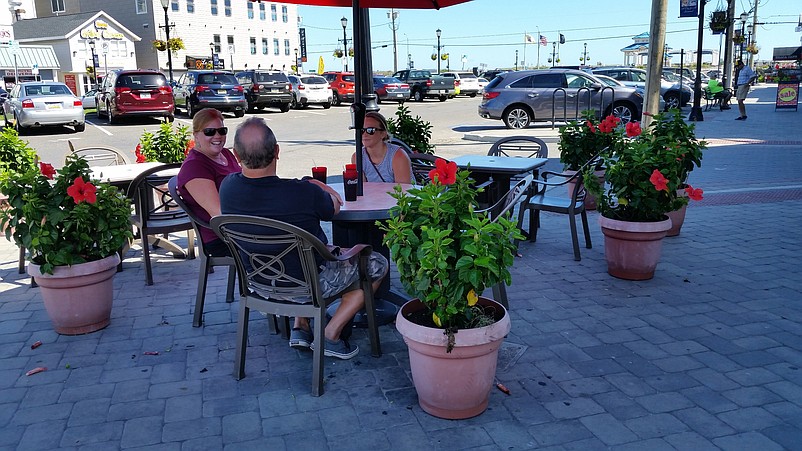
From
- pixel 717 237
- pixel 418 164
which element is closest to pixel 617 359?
pixel 418 164

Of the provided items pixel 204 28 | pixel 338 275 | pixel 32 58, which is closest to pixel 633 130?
pixel 338 275

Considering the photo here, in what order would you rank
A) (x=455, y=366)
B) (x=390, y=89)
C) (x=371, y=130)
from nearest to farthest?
1. (x=455, y=366)
2. (x=371, y=130)
3. (x=390, y=89)

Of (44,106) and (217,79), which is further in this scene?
(217,79)

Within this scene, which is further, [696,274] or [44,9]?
[44,9]

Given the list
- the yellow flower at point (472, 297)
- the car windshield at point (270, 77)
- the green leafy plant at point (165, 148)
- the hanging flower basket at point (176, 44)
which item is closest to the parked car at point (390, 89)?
the car windshield at point (270, 77)

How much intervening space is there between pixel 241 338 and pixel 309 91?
80.9ft

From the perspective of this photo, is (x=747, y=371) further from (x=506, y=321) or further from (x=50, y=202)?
(x=50, y=202)

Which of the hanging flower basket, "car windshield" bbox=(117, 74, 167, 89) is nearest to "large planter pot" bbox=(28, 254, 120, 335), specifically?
"car windshield" bbox=(117, 74, 167, 89)

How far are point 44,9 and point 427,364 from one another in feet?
204

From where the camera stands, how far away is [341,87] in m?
29.5

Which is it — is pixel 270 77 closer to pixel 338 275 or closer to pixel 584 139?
pixel 584 139

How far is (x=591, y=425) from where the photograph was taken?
2.93 metres

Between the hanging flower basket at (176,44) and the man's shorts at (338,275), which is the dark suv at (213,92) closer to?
the man's shorts at (338,275)

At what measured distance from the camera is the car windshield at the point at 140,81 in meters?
20.0
